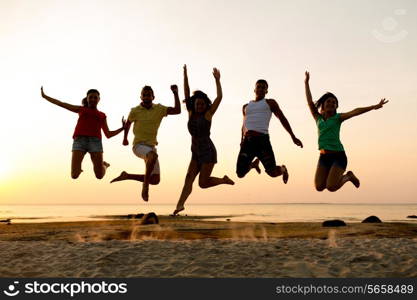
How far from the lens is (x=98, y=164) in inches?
456

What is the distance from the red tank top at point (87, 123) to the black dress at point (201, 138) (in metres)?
2.53

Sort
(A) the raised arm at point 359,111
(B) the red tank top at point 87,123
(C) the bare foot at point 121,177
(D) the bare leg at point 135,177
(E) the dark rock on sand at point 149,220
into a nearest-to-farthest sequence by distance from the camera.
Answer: (A) the raised arm at point 359,111 < (D) the bare leg at point 135,177 < (C) the bare foot at point 121,177 < (B) the red tank top at point 87,123 < (E) the dark rock on sand at point 149,220

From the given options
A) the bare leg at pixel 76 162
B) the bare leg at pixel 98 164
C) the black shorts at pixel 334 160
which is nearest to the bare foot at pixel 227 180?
the black shorts at pixel 334 160

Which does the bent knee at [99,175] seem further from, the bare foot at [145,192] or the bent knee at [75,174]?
the bare foot at [145,192]

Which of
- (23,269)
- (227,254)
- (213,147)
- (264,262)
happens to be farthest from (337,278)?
(23,269)

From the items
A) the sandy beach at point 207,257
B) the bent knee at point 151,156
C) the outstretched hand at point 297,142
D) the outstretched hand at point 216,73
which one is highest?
the outstretched hand at point 216,73

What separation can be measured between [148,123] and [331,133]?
4.24 m

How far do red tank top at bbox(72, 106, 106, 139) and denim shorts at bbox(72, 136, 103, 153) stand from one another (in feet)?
0.39

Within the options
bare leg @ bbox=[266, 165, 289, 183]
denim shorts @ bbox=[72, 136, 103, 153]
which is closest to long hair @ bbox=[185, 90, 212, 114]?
bare leg @ bbox=[266, 165, 289, 183]

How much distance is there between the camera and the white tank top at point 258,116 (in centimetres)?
1059

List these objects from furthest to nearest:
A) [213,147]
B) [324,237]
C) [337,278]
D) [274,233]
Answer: [274,233]
[324,237]
[213,147]
[337,278]

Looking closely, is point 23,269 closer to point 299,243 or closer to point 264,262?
point 264,262

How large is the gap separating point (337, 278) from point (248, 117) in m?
4.33

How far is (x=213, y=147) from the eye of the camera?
Result: 1051 centimetres
